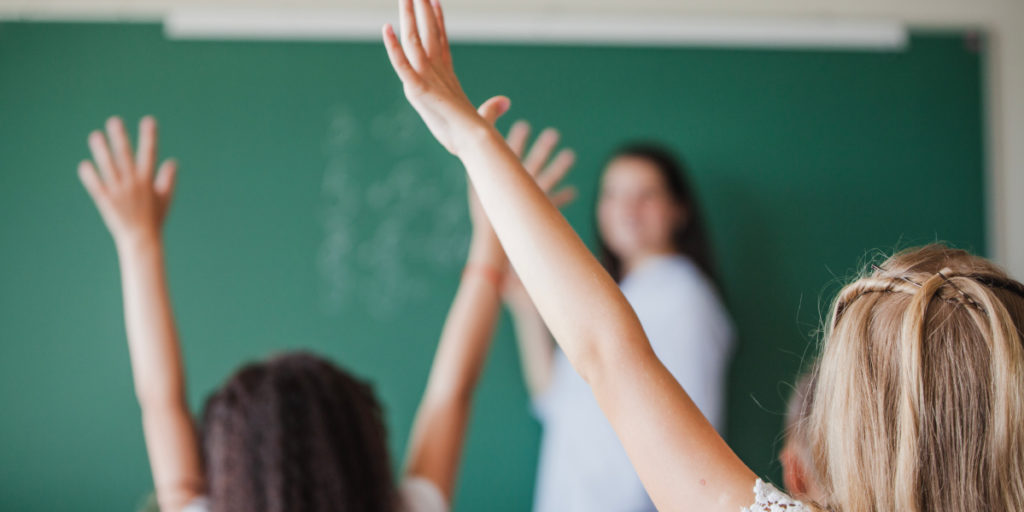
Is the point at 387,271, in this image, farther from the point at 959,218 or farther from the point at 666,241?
the point at 959,218

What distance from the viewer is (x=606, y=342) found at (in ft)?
2.15

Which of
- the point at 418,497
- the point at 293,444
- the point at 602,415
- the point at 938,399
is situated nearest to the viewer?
the point at 938,399

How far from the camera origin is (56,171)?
2039 mm

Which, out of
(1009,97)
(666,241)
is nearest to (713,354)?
(666,241)

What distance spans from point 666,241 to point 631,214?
14cm

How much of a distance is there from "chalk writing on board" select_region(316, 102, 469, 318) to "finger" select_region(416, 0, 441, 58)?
1414mm

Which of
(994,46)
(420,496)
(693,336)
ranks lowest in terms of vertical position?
(420,496)

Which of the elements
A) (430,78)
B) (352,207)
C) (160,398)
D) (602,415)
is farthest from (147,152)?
(602,415)

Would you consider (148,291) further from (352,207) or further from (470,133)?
(352,207)

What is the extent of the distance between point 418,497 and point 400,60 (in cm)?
67

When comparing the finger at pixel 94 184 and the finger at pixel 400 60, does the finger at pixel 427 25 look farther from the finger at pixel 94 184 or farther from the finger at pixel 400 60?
the finger at pixel 94 184

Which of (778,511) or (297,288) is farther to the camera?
(297,288)

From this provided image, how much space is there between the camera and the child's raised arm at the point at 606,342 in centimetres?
64

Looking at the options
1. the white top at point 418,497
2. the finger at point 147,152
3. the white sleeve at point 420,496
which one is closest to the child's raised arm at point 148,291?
the finger at point 147,152
